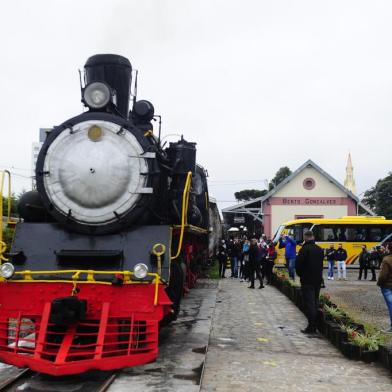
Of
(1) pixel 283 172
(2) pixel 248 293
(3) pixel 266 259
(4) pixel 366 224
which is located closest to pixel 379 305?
(2) pixel 248 293

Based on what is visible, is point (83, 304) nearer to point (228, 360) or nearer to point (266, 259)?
point (228, 360)

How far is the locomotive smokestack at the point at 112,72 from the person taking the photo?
7.32 meters

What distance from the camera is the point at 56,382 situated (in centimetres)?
554

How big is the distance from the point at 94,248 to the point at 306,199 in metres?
29.4

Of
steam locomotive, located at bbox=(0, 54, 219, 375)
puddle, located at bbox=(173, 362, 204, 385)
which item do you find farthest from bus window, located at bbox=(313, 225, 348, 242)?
puddle, located at bbox=(173, 362, 204, 385)

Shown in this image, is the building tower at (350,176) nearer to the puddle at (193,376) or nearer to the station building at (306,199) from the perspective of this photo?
the station building at (306,199)

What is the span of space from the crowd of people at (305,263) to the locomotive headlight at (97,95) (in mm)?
3876

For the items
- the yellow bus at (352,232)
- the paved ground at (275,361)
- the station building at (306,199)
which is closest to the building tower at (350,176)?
the station building at (306,199)

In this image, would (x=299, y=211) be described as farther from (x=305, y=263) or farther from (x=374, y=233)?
(x=305, y=263)

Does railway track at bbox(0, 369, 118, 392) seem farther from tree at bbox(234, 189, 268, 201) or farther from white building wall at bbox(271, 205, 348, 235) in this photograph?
tree at bbox(234, 189, 268, 201)

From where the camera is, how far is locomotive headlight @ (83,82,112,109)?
661 centimetres

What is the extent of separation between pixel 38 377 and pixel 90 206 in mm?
2022

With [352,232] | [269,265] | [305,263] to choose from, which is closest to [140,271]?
[305,263]

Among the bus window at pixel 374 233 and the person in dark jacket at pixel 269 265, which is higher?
the bus window at pixel 374 233
